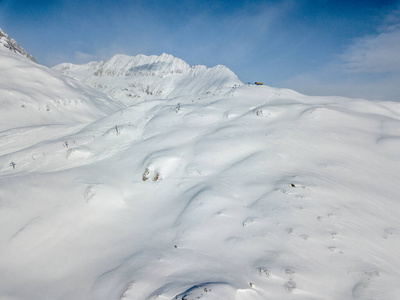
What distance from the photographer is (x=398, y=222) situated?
16.6 feet

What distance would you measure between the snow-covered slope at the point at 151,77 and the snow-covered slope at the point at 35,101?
228 ft

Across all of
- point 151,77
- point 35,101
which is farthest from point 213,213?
point 151,77

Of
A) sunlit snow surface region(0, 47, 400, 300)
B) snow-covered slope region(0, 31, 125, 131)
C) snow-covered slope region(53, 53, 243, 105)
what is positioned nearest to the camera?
sunlit snow surface region(0, 47, 400, 300)

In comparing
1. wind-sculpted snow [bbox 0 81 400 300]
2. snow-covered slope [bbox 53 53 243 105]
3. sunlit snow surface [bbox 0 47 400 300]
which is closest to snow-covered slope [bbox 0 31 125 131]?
wind-sculpted snow [bbox 0 81 400 300]

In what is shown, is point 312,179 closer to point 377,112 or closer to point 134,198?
point 134,198

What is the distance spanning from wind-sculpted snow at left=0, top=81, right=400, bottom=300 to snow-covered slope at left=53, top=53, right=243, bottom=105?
86.1 meters

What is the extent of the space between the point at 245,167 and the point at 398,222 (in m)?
4.40

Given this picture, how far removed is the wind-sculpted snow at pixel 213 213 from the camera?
388 centimetres

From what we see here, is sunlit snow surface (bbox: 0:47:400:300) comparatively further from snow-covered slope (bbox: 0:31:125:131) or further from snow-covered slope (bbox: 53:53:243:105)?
snow-covered slope (bbox: 53:53:243:105)

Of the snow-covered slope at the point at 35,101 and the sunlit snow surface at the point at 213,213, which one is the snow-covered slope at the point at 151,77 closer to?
the snow-covered slope at the point at 35,101

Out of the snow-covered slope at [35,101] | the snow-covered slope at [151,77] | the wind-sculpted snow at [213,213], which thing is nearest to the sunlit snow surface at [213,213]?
the wind-sculpted snow at [213,213]

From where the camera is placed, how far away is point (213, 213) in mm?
5613

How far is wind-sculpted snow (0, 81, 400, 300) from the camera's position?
388 cm

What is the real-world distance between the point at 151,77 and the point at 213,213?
142698 mm
